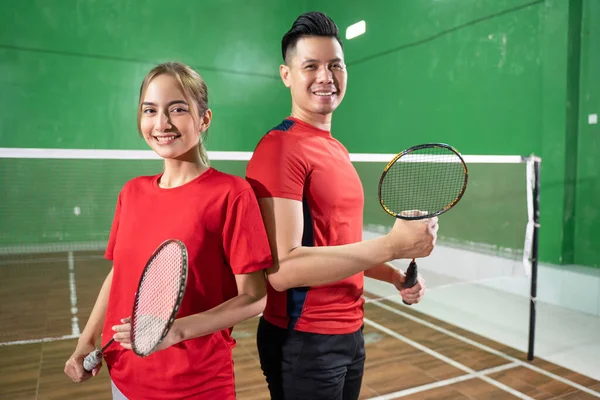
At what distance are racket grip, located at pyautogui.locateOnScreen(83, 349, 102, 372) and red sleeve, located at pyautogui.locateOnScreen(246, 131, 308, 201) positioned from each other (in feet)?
1.89

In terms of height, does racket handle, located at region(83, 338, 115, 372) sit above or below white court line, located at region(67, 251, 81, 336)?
above

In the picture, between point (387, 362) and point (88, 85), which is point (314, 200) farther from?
point (88, 85)

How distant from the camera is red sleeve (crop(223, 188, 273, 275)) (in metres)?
1.16

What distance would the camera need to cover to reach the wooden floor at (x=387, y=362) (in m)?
3.27

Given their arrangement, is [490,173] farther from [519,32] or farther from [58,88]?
[58,88]

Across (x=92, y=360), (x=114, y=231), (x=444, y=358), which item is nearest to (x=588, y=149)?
(x=444, y=358)

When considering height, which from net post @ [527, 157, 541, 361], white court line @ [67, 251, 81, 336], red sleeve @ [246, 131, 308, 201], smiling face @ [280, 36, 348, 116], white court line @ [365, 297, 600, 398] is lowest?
white court line @ [365, 297, 600, 398]

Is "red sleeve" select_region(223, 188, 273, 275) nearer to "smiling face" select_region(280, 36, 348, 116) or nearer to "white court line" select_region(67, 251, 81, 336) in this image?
"smiling face" select_region(280, 36, 348, 116)

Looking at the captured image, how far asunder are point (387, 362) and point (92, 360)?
117 inches

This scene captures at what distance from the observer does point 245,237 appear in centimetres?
116

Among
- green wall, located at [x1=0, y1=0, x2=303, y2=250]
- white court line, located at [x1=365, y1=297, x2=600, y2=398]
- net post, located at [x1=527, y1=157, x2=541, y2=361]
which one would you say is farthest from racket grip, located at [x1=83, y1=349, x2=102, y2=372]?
green wall, located at [x1=0, y1=0, x2=303, y2=250]

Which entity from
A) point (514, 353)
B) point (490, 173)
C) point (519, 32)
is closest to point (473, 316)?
point (514, 353)

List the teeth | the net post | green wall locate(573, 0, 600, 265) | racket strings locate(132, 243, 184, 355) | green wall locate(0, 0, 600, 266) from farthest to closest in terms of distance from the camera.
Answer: green wall locate(0, 0, 600, 266)
green wall locate(573, 0, 600, 265)
the net post
the teeth
racket strings locate(132, 243, 184, 355)

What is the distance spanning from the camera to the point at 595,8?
5184mm
